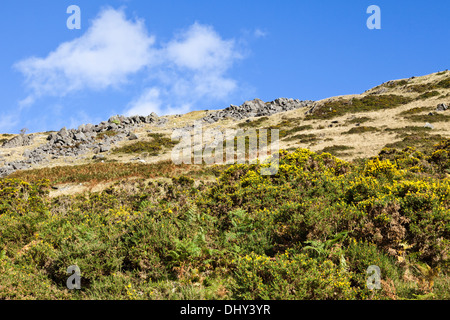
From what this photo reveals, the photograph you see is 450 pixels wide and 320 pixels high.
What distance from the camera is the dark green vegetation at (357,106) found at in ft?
153

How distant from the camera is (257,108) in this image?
210 feet

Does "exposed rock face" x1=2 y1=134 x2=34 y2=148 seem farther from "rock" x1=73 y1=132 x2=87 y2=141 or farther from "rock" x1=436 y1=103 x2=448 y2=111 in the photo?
"rock" x1=436 y1=103 x2=448 y2=111

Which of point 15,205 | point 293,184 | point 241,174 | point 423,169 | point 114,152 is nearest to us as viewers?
point 293,184

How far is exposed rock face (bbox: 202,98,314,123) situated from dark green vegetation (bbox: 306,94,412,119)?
11.6m

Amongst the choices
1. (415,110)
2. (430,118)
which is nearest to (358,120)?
(415,110)

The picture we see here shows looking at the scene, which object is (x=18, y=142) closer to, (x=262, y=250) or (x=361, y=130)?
(x=361, y=130)

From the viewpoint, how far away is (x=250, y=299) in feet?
13.1

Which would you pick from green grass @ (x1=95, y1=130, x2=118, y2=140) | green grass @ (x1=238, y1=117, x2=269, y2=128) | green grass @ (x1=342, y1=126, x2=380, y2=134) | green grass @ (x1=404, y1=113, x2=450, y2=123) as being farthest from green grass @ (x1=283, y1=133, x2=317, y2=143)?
green grass @ (x1=95, y1=130, x2=118, y2=140)

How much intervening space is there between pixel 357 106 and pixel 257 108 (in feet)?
72.1

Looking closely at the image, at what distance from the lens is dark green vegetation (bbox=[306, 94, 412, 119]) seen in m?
46.6

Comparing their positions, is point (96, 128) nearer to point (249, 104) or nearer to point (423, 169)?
point (249, 104)

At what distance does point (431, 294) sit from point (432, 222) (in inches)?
68.1

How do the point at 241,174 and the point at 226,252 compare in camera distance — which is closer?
the point at 226,252

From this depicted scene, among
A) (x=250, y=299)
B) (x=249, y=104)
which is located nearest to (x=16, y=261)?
(x=250, y=299)
